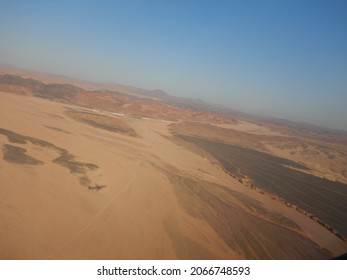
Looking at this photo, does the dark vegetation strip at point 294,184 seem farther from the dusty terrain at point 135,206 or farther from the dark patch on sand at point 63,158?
the dark patch on sand at point 63,158

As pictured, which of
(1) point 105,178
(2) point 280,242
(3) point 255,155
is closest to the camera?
(2) point 280,242

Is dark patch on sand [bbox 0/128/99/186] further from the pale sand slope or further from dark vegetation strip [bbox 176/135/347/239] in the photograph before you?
dark vegetation strip [bbox 176/135/347/239]

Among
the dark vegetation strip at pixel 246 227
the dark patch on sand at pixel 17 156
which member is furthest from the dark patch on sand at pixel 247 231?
the dark patch on sand at pixel 17 156

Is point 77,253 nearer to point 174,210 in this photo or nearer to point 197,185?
point 174,210

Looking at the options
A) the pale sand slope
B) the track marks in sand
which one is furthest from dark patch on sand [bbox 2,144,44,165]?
the track marks in sand

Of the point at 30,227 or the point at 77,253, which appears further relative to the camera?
the point at 30,227

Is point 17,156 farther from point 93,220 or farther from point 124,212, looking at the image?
point 124,212

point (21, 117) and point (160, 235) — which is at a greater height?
point (21, 117)

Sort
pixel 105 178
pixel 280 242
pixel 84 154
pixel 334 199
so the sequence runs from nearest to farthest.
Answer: pixel 280 242 → pixel 105 178 → pixel 84 154 → pixel 334 199
